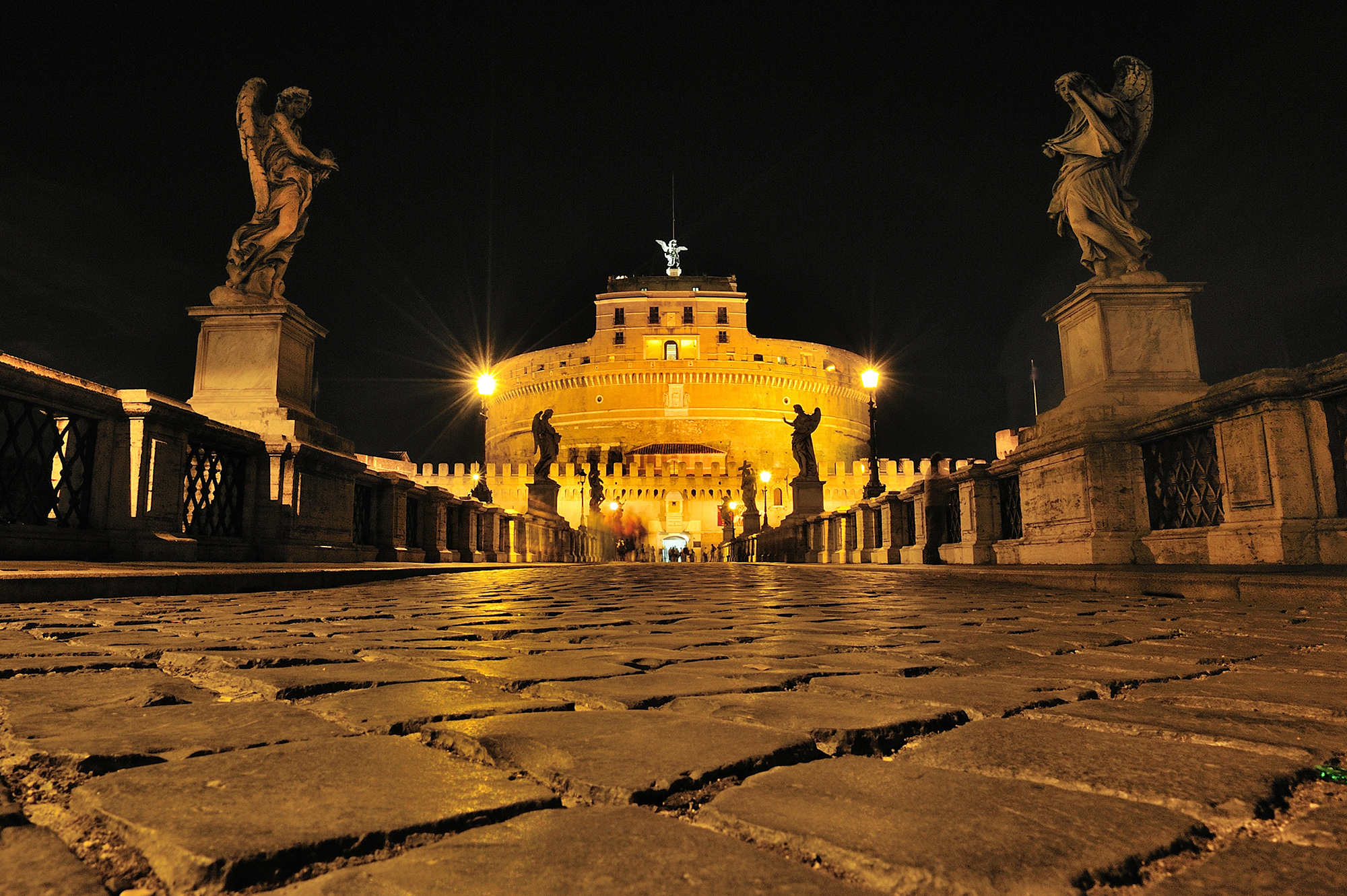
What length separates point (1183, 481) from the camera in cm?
638

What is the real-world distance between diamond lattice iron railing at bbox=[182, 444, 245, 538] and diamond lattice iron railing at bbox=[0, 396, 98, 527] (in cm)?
87

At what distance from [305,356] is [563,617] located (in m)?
6.94

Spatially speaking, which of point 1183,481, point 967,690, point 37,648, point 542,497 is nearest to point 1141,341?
point 1183,481

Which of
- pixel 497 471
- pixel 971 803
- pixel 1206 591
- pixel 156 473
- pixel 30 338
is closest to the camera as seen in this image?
pixel 971 803

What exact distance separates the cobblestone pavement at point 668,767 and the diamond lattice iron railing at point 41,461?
3.76 metres

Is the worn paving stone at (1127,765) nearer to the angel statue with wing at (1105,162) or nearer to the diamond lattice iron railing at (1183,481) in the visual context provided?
the diamond lattice iron railing at (1183,481)

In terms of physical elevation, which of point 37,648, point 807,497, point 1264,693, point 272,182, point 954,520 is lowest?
point 1264,693

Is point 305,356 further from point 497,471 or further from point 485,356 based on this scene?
point 485,356

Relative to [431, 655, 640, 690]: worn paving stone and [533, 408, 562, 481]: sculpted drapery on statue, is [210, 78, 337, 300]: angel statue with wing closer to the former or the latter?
[431, 655, 640, 690]: worn paving stone

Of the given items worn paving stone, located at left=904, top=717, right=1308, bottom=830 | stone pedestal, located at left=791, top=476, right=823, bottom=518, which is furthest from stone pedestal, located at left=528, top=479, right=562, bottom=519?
worn paving stone, located at left=904, top=717, right=1308, bottom=830

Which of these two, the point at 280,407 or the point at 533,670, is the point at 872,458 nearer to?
the point at 280,407

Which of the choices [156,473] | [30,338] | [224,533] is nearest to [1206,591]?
[156,473]

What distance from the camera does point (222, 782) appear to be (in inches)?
40.9

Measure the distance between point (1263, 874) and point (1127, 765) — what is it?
0.41m
